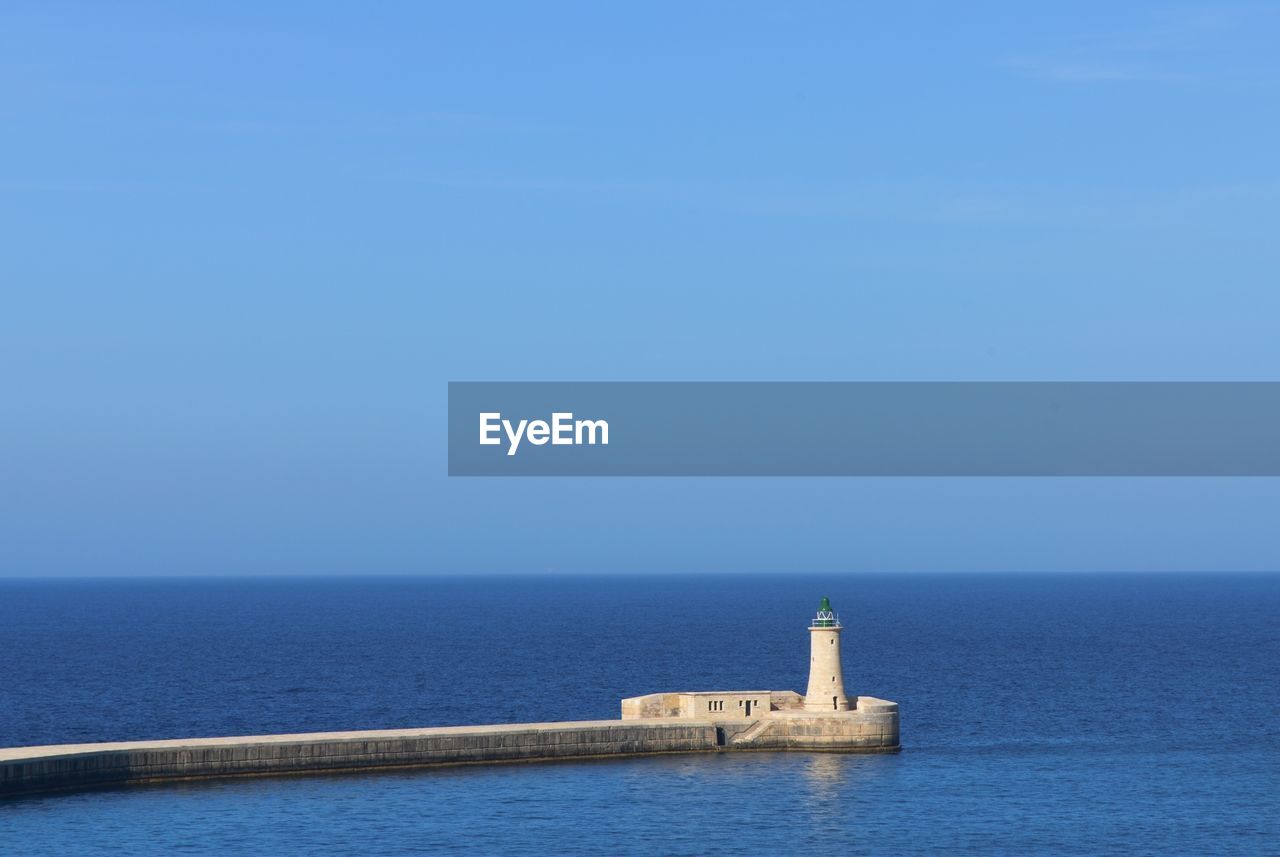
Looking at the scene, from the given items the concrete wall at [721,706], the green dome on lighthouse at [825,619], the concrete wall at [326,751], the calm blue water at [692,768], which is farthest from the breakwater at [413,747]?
the green dome on lighthouse at [825,619]

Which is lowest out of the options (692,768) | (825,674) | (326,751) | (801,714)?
(692,768)

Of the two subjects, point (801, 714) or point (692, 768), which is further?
point (801, 714)

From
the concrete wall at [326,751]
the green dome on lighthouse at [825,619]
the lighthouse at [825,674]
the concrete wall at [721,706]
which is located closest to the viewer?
the concrete wall at [326,751]

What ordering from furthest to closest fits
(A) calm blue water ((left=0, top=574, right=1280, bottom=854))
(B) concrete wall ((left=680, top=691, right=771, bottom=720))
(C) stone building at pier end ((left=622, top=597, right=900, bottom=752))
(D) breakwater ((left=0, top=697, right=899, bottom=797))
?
1. (B) concrete wall ((left=680, top=691, right=771, bottom=720))
2. (C) stone building at pier end ((left=622, top=597, right=900, bottom=752))
3. (D) breakwater ((left=0, top=697, right=899, bottom=797))
4. (A) calm blue water ((left=0, top=574, right=1280, bottom=854))

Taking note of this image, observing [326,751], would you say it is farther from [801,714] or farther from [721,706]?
[801,714]

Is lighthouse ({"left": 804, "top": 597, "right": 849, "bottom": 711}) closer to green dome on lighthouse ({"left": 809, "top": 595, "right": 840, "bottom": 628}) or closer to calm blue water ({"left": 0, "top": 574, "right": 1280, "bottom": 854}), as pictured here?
green dome on lighthouse ({"left": 809, "top": 595, "right": 840, "bottom": 628})

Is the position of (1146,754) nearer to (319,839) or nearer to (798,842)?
(798,842)

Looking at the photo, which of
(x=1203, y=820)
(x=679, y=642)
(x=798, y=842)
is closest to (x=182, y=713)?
(x=798, y=842)

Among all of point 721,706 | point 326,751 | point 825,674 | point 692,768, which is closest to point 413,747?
point 326,751

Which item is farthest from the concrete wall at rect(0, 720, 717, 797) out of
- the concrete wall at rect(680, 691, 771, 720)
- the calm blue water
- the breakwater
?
the concrete wall at rect(680, 691, 771, 720)

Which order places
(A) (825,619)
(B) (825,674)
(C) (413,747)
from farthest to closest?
1. (A) (825,619)
2. (B) (825,674)
3. (C) (413,747)

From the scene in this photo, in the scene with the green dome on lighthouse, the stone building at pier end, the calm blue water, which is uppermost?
the green dome on lighthouse

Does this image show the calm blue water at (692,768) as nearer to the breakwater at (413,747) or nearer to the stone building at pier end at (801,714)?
the breakwater at (413,747)

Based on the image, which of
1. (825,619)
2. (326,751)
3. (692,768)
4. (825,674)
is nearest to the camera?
(326,751)
